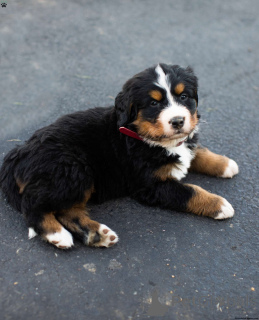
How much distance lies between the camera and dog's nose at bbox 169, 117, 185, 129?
3046mm

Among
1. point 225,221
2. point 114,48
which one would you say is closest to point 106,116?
point 225,221

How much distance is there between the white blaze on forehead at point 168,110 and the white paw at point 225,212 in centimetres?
72

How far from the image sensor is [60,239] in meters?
2.94

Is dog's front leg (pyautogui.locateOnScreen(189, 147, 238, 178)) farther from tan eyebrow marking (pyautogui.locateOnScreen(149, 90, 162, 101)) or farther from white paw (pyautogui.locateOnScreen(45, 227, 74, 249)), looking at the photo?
white paw (pyautogui.locateOnScreen(45, 227, 74, 249))

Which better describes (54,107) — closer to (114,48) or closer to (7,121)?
(7,121)

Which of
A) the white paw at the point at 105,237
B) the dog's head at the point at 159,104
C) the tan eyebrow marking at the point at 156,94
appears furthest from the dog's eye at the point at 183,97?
the white paw at the point at 105,237

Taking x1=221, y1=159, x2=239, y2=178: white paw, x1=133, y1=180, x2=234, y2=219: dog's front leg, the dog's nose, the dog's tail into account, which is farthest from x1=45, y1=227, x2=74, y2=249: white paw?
x1=221, y1=159, x2=239, y2=178: white paw

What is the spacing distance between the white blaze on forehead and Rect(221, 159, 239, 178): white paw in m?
0.85

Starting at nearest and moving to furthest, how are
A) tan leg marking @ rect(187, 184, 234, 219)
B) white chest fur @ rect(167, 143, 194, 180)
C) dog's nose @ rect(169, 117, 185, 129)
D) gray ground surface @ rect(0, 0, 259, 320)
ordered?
gray ground surface @ rect(0, 0, 259, 320)
dog's nose @ rect(169, 117, 185, 129)
tan leg marking @ rect(187, 184, 234, 219)
white chest fur @ rect(167, 143, 194, 180)

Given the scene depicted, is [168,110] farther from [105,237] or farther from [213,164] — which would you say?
[105,237]

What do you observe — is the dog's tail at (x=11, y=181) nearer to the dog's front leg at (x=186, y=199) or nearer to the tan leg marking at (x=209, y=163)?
the dog's front leg at (x=186, y=199)

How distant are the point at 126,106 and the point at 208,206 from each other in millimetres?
1041

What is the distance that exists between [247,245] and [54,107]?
2.82 meters

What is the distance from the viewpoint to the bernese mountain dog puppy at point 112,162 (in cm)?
302
